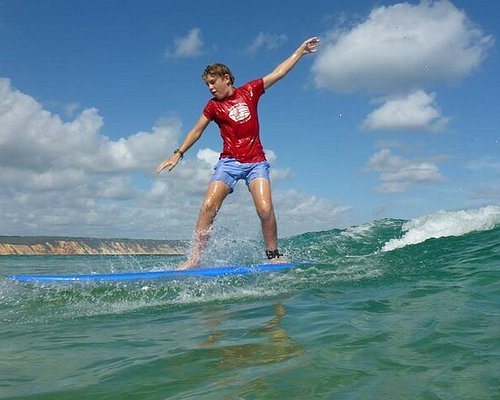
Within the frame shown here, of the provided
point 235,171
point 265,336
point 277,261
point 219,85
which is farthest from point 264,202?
point 265,336

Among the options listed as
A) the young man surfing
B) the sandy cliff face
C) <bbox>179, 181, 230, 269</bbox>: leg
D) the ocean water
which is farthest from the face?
the sandy cliff face

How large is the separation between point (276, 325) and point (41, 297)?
12.2 ft

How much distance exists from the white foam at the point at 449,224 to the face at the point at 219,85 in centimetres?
743

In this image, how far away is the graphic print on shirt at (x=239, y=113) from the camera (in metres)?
7.23

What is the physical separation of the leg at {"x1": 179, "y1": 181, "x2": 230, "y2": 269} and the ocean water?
2.39 feet

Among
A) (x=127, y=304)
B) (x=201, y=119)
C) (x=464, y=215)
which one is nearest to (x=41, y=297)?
(x=127, y=304)

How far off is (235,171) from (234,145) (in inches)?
15.1

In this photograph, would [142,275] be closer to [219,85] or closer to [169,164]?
[169,164]

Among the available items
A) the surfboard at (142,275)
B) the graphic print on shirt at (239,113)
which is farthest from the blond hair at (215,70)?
the surfboard at (142,275)

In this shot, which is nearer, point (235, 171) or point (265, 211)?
point (265, 211)

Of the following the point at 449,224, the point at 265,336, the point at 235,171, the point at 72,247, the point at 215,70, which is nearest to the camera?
the point at 265,336

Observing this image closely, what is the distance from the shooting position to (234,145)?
288 inches

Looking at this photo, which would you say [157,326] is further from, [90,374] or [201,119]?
[201,119]

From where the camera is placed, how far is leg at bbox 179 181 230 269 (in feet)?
23.5
